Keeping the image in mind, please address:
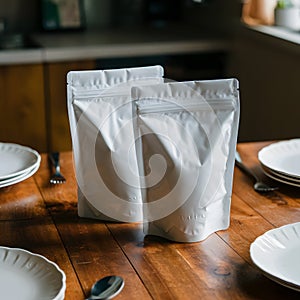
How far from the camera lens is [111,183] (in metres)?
1.37

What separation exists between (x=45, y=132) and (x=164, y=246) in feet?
6.33

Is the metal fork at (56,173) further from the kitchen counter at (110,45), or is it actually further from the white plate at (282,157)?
the kitchen counter at (110,45)

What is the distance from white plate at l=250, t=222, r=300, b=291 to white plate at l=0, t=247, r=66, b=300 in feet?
1.07

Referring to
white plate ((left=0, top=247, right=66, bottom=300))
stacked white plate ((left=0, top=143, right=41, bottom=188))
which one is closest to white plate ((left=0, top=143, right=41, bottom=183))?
stacked white plate ((left=0, top=143, right=41, bottom=188))

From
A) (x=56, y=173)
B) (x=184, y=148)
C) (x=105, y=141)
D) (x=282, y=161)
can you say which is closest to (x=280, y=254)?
(x=184, y=148)

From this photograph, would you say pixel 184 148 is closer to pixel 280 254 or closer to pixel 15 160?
pixel 280 254

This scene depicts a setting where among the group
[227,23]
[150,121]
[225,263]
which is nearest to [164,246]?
[225,263]

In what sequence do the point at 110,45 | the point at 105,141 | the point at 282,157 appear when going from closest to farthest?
the point at 105,141, the point at 282,157, the point at 110,45

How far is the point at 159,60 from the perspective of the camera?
3.17 meters

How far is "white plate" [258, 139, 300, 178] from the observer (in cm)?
162

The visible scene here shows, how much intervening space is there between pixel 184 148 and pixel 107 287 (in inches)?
11.1

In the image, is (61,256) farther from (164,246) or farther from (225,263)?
(225,263)

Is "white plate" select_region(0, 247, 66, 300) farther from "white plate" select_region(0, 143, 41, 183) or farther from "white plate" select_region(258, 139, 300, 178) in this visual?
"white plate" select_region(258, 139, 300, 178)

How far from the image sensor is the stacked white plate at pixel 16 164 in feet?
5.14
